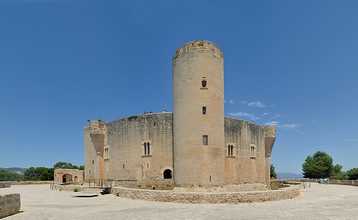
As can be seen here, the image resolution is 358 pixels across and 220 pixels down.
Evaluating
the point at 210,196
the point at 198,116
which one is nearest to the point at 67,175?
the point at 198,116

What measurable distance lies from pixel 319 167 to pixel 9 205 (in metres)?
70.7

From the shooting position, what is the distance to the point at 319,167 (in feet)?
253

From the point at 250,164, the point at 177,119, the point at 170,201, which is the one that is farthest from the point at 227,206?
the point at 250,164

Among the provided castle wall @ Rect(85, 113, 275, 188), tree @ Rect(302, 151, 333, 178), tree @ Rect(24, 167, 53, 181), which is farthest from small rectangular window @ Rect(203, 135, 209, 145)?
tree @ Rect(302, 151, 333, 178)

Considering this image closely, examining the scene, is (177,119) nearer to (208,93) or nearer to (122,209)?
(208,93)

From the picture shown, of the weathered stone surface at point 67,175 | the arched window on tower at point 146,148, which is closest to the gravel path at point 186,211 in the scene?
the arched window on tower at point 146,148

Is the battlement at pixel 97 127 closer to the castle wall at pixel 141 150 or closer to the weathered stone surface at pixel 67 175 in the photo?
the castle wall at pixel 141 150

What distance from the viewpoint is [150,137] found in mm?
33219

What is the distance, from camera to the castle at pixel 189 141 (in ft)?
93.7

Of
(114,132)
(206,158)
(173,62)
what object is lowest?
(206,158)

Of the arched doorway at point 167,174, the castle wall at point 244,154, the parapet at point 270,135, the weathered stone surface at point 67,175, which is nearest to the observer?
the arched doorway at point 167,174

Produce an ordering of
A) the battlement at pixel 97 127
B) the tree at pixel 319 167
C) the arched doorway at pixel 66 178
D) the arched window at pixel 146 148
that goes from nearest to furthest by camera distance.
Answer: the arched window at pixel 146 148
the battlement at pixel 97 127
the arched doorway at pixel 66 178
the tree at pixel 319 167

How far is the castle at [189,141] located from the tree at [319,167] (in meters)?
41.5

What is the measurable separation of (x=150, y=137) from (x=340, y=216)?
61.8 feet
